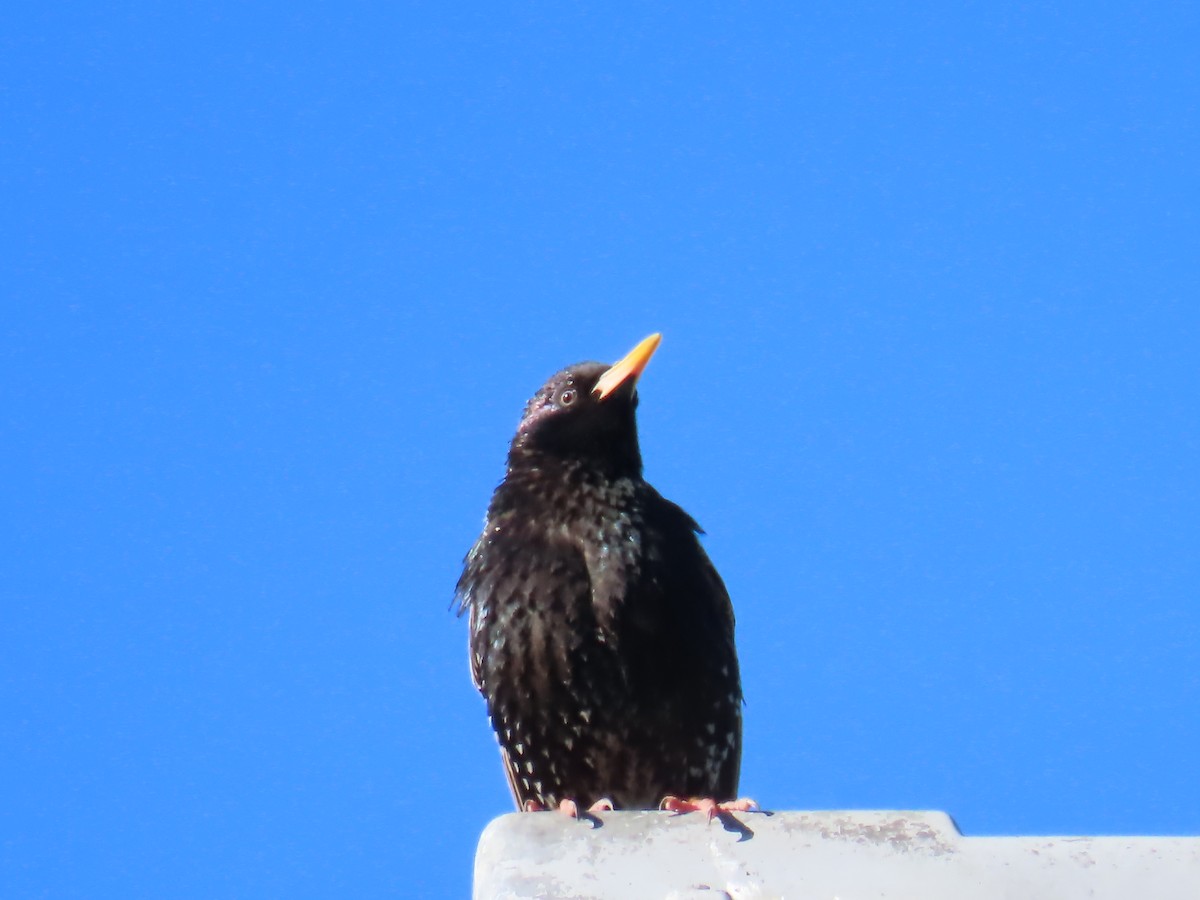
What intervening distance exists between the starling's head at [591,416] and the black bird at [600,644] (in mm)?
152

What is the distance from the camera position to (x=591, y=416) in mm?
7164

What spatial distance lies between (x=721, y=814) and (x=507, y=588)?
2731 millimetres

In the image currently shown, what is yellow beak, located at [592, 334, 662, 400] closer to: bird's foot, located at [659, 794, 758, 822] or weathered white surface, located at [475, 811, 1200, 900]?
bird's foot, located at [659, 794, 758, 822]

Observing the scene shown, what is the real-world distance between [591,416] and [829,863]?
386cm

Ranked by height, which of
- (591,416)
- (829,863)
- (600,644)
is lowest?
(829,863)

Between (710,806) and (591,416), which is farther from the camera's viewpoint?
(591,416)

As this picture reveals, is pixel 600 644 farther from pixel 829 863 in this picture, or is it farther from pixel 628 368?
pixel 829 863

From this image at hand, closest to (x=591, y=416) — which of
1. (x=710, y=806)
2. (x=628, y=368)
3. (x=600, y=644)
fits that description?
(x=628, y=368)

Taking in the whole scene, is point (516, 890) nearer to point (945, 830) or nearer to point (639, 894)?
point (639, 894)

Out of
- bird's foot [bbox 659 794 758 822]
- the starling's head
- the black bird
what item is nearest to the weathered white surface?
bird's foot [bbox 659 794 758 822]


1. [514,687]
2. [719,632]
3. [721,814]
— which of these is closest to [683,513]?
[719,632]

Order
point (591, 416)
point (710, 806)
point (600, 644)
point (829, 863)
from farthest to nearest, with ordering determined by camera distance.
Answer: point (591, 416) < point (600, 644) < point (710, 806) < point (829, 863)

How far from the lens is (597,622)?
625 centimetres

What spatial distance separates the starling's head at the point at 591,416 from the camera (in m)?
7.07
